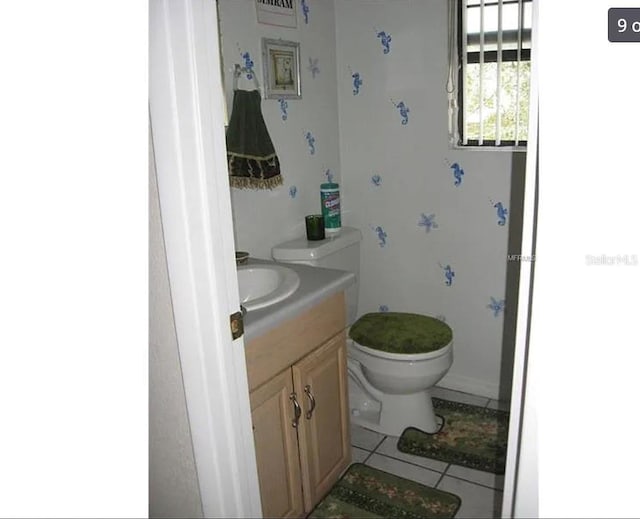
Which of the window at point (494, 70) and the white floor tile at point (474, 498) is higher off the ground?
the window at point (494, 70)

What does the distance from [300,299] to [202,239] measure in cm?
55

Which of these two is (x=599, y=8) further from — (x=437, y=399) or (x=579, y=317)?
(x=437, y=399)

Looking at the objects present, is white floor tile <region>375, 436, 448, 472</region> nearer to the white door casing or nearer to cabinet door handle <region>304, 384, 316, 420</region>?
cabinet door handle <region>304, 384, 316, 420</region>

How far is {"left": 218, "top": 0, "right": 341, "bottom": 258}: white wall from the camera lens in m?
1.93

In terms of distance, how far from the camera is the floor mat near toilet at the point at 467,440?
2.08 m

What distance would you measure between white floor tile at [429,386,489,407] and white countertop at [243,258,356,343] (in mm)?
1100

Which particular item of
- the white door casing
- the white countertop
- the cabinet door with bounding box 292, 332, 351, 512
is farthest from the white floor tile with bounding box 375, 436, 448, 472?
the white door casing

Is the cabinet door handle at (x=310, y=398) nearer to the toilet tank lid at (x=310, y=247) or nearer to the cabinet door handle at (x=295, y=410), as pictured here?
the cabinet door handle at (x=295, y=410)

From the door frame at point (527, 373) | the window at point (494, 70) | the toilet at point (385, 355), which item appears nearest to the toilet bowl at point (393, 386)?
the toilet at point (385, 355)

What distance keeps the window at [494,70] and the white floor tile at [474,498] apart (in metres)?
1.32

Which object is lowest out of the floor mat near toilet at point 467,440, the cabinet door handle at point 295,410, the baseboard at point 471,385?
the floor mat near toilet at point 467,440

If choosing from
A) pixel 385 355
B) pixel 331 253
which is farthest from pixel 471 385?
pixel 331 253
